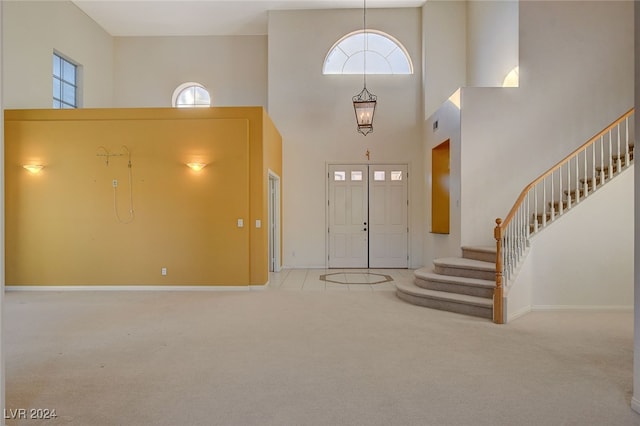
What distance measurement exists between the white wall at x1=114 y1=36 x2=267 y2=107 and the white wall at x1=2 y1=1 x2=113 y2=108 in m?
0.70

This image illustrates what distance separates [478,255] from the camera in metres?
6.77

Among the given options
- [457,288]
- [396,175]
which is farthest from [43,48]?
[457,288]

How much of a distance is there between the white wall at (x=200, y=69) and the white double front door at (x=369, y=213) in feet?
10.0

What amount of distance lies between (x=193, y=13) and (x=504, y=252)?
847cm

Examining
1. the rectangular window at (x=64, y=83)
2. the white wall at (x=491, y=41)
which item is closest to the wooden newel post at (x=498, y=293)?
the white wall at (x=491, y=41)

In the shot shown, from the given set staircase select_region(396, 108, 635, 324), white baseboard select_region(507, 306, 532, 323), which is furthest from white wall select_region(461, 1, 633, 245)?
white baseboard select_region(507, 306, 532, 323)

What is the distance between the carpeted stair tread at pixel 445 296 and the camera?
→ 18.3 feet

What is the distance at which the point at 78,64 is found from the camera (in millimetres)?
9727

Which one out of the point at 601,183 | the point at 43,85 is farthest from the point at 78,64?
the point at 601,183

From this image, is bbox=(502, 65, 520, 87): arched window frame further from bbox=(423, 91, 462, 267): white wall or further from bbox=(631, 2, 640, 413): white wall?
bbox=(631, 2, 640, 413): white wall

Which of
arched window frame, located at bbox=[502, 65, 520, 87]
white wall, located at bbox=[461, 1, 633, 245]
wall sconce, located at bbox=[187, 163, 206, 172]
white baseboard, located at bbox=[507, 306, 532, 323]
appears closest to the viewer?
white baseboard, located at bbox=[507, 306, 532, 323]

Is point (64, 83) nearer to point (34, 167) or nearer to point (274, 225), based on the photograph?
point (34, 167)

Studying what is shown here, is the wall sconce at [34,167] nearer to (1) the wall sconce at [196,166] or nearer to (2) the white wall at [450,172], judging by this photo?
(1) the wall sconce at [196,166]

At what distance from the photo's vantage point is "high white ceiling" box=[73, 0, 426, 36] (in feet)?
31.7
